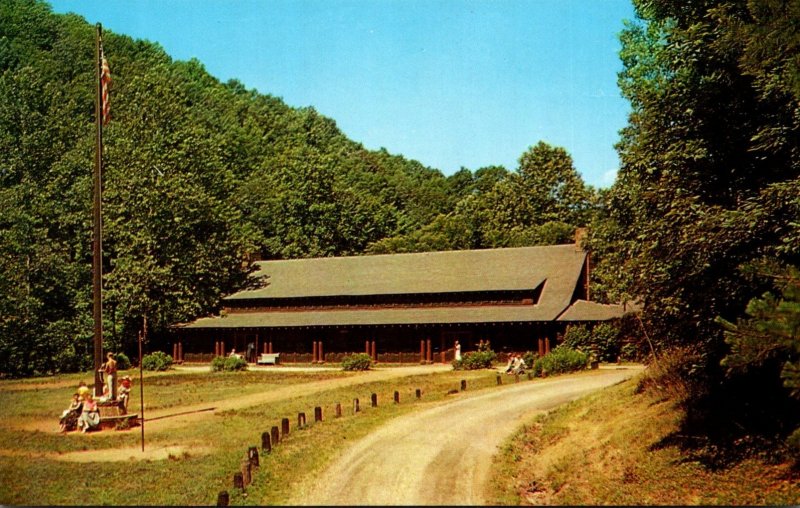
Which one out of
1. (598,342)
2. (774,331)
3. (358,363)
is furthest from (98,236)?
(598,342)

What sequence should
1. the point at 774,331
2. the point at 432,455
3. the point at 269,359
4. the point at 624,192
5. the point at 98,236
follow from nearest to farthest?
the point at 774,331 < the point at 98,236 < the point at 432,455 < the point at 624,192 < the point at 269,359

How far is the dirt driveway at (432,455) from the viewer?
43.2 feet

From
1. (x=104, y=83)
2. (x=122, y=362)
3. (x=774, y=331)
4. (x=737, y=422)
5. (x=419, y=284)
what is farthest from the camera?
(x=419, y=284)

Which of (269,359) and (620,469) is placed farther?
(269,359)

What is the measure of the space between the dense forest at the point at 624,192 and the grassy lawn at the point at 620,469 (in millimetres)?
1202

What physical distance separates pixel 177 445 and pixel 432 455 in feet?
21.5

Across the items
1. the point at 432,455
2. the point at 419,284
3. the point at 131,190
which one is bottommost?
the point at 432,455

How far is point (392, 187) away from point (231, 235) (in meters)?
43.8

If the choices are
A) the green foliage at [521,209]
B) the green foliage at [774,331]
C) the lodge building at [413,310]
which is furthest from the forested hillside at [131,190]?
the green foliage at [774,331]

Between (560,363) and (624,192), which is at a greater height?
(624,192)

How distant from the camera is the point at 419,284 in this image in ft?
150

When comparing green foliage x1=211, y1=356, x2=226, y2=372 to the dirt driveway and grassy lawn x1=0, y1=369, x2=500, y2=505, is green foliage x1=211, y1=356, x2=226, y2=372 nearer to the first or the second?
grassy lawn x1=0, y1=369, x2=500, y2=505

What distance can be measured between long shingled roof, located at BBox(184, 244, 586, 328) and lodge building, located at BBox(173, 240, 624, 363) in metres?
0.07

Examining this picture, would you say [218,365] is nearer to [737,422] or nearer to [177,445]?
[177,445]
